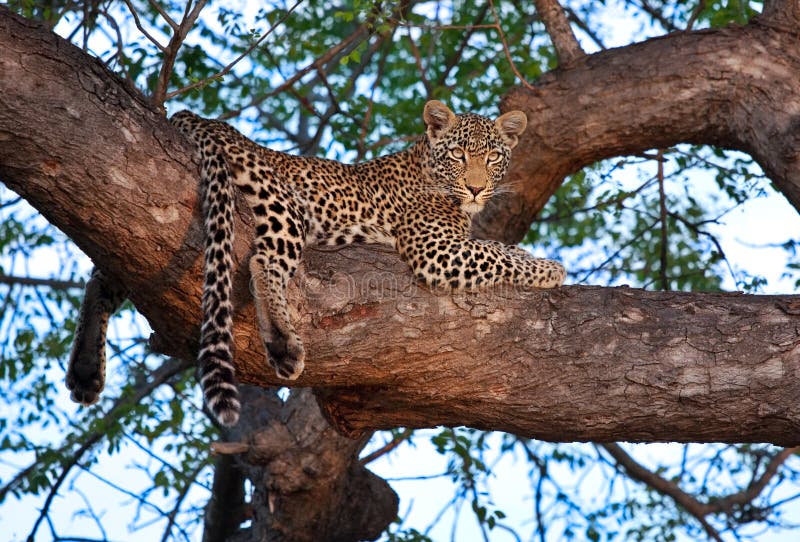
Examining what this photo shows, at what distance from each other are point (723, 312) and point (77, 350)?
160 inches

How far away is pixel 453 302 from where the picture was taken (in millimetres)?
5926

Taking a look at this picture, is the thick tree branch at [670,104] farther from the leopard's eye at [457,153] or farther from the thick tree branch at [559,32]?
the leopard's eye at [457,153]

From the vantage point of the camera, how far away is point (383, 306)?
574cm

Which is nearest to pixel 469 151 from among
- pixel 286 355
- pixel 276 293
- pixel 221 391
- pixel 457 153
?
pixel 457 153

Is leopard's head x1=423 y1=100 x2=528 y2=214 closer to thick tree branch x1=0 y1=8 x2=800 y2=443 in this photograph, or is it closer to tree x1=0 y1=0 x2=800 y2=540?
tree x1=0 y1=0 x2=800 y2=540

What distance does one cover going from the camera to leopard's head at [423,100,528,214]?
26.5 feet

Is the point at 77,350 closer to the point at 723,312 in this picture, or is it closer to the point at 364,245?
the point at 364,245

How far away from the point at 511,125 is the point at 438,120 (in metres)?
0.66

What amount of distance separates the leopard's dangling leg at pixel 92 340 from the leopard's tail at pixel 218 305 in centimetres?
137

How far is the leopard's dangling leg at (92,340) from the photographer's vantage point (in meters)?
6.23

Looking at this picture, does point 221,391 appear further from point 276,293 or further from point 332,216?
point 332,216

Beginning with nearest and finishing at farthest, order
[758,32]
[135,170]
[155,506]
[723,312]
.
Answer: [135,170] < [723,312] < [758,32] < [155,506]

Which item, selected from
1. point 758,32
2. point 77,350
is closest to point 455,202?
point 758,32

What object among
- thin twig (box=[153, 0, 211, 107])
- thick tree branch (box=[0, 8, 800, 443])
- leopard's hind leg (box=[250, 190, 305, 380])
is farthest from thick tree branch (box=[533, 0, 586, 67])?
leopard's hind leg (box=[250, 190, 305, 380])
